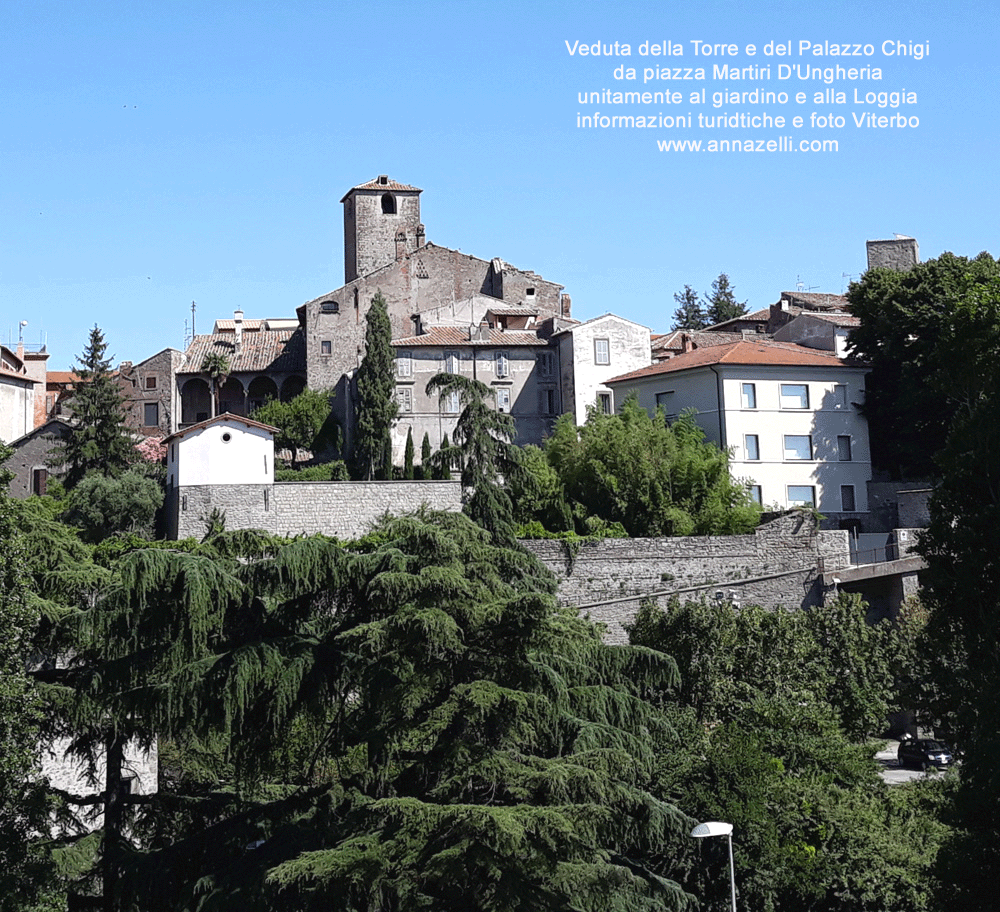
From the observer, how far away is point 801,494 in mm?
50531

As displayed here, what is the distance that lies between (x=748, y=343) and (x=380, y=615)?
3400 cm

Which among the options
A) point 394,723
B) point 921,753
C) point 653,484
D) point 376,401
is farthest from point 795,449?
point 394,723

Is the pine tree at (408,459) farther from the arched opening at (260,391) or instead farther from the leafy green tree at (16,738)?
the leafy green tree at (16,738)

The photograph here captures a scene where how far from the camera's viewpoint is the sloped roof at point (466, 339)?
60750 millimetres

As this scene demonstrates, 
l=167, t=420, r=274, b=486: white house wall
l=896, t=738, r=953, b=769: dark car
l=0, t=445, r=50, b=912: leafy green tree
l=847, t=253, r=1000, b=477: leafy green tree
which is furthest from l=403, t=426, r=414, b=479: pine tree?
l=0, t=445, r=50, b=912: leafy green tree

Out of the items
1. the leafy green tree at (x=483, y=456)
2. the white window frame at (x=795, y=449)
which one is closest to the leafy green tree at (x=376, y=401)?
the white window frame at (x=795, y=449)

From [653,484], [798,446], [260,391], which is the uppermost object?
[260,391]

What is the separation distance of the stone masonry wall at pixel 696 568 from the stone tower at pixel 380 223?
1470 inches

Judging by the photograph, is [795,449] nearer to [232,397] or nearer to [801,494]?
[801,494]

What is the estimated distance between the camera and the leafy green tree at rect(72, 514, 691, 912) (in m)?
18.7

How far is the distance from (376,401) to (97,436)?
1112 cm

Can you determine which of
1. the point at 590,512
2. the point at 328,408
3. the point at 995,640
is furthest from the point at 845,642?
the point at 328,408

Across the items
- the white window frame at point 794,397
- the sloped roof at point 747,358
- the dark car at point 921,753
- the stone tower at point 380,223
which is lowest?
the dark car at point 921,753

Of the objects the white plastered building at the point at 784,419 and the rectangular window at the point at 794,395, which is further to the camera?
the rectangular window at the point at 794,395
